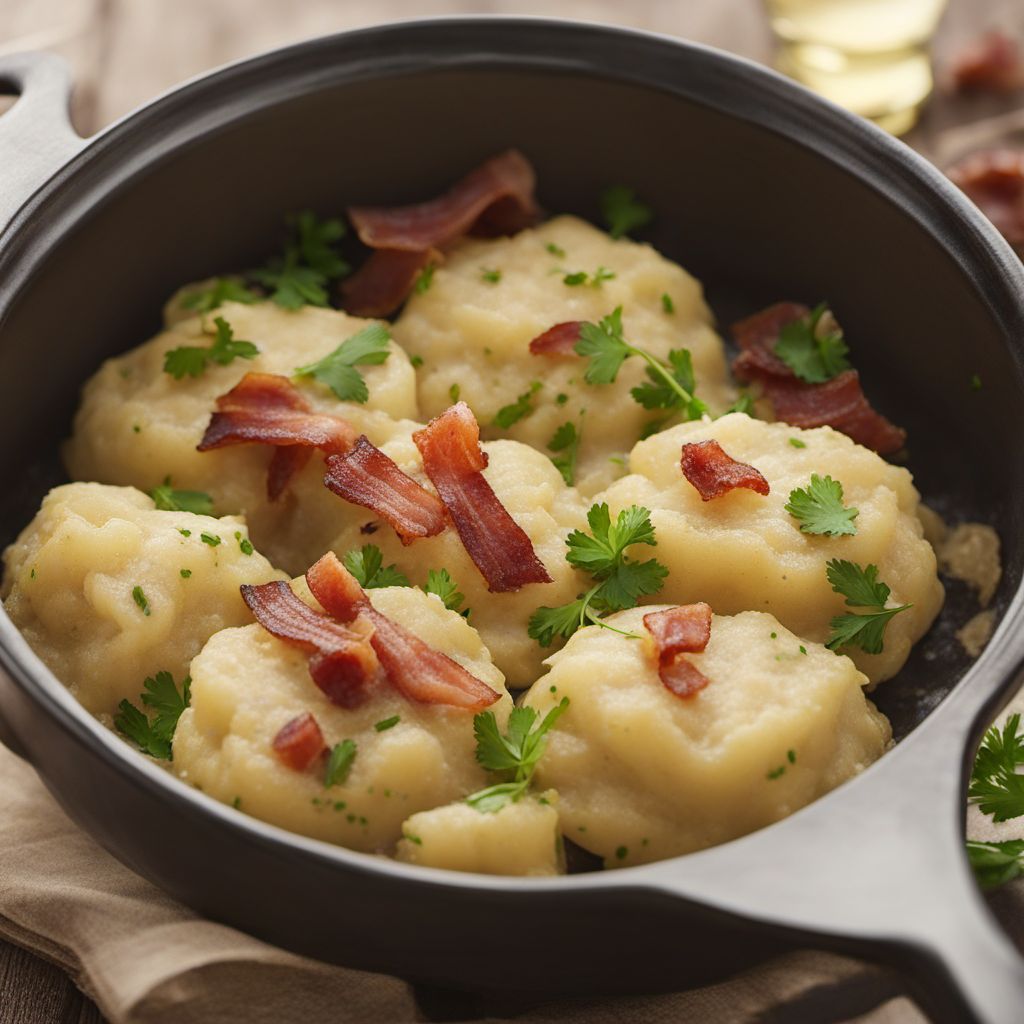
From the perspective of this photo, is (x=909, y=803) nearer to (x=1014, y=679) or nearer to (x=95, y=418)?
(x=1014, y=679)

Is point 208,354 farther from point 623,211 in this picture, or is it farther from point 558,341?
A: point 623,211

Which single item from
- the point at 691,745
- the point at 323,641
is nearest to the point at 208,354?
the point at 323,641

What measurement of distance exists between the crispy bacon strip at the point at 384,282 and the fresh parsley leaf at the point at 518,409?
0.56m

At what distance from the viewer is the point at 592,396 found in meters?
3.88

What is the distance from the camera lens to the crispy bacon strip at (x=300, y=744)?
9.31 feet

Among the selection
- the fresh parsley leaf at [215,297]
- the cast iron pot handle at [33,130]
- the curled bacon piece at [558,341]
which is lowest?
the fresh parsley leaf at [215,297]

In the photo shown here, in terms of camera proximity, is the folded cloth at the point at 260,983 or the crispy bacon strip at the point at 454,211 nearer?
the folded cloth at the point at 260,983

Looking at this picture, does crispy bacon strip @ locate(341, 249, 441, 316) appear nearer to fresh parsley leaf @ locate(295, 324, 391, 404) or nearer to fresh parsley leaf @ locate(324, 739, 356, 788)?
fresh parsley leaf @ locate(295, 324, 391, 404)

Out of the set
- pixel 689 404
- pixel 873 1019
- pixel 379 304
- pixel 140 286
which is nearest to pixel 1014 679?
pixel 873 1019

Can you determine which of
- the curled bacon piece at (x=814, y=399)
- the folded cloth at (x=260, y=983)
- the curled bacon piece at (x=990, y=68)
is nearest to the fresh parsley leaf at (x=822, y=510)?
the curled bacon piece at (x=814, y=399)

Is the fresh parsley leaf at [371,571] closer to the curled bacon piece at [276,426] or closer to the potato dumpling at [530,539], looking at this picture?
the potato dumpling at [530,539]

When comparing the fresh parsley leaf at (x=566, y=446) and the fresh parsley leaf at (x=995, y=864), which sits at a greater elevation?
the fresh parsley leaf at (x=566, y=446)

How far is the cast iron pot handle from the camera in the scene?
144 inches

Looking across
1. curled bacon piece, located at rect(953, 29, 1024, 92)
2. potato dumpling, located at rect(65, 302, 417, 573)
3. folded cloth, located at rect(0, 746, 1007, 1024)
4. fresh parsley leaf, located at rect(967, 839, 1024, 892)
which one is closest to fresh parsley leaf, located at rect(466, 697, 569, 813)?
folded cloth, located at rect(0, 746, 1007, 1024)
